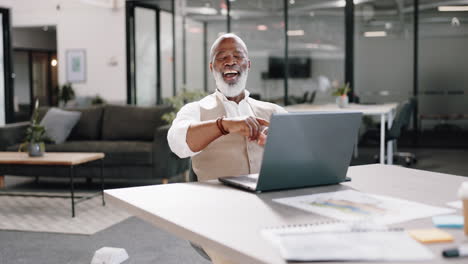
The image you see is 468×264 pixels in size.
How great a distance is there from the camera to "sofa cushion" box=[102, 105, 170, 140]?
6332mm

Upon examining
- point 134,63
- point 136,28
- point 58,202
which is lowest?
point 58,202

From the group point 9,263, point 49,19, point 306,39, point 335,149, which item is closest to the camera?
point 335,149

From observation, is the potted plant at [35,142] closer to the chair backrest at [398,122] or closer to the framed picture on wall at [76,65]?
the chair backrest at [398,122]

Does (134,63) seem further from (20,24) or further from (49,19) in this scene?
(20,24)

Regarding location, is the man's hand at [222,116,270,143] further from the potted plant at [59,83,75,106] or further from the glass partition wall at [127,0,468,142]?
the potted plant at [59,83,75,106]

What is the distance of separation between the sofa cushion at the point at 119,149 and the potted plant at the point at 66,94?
4.95 metres

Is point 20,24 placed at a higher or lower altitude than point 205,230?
higher

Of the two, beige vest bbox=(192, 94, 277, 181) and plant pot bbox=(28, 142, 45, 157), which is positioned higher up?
beige vest bbox=(192, 94, 277, 181)

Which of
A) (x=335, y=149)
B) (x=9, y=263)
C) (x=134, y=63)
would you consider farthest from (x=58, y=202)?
(x=134, y=63)

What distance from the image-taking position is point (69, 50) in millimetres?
11125

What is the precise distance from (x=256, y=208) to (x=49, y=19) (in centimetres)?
1114

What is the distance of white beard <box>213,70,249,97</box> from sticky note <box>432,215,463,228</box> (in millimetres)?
1195

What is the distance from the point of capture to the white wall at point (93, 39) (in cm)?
1056

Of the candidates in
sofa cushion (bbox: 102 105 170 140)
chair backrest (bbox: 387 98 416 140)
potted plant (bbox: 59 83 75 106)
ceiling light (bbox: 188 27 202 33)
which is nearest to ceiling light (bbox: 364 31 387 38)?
chair backrest (bbox: 387 98 416 140)
